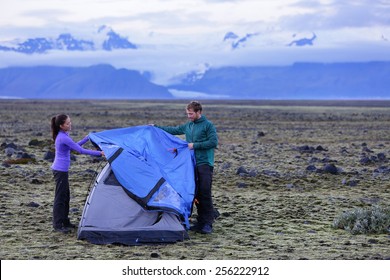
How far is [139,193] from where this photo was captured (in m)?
10.2

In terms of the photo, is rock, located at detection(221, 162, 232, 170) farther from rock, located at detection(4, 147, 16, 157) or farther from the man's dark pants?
the man's dark pants

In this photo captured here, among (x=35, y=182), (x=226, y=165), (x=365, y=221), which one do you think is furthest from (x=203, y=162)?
(x=226, y=165)

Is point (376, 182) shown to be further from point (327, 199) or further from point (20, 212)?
point (20, 212)

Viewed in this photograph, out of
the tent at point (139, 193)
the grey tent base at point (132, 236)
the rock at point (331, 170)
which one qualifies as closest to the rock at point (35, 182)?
the tent at point (139, 193)

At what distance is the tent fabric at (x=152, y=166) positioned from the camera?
33.5ft

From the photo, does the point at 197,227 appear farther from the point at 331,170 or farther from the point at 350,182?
the point at 331,170

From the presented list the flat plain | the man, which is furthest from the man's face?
the flat plain

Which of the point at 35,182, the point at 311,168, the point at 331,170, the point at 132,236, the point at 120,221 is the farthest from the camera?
the point at 311,168

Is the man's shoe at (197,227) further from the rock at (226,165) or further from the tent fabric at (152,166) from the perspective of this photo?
Answer: the rock at (226,165)

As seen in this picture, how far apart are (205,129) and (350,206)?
4085mm

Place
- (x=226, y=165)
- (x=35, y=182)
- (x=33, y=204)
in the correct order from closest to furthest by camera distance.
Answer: (x=33, y=204), (x=35, y=182), (x=226, y=165)

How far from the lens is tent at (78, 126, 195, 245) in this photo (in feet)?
32.8

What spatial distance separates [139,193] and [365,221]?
11.6ft

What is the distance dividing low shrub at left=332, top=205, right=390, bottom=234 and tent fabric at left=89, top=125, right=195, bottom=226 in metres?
2.47
